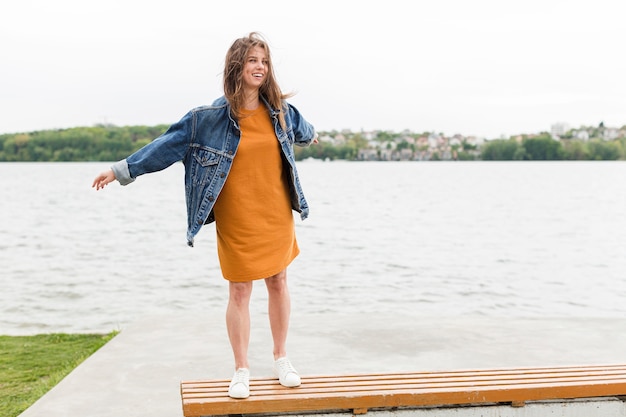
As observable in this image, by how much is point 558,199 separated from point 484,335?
158 ft

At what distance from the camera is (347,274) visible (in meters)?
17.5

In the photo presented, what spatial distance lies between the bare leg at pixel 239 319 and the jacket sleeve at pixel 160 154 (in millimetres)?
715

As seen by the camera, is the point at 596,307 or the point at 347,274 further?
the point at 347,274

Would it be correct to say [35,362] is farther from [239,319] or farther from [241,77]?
[241,77]

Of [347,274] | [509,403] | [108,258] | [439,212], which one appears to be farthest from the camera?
[439,212]

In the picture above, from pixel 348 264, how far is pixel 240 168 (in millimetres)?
15950

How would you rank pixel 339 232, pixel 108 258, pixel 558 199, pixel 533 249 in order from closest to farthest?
pixel 108 258 < pixel 533 249 < pixel 339 232 < pixel 558 199

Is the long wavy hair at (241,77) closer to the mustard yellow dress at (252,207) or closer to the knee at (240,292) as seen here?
the mustard yellow dress at (252,207)

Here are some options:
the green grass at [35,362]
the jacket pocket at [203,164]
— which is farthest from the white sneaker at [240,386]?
the green grass at [35,362]

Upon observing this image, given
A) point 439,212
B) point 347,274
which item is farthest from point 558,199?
point 347,274

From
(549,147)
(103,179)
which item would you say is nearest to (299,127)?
(103,179)

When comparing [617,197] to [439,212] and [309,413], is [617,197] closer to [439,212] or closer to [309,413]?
[439,212]

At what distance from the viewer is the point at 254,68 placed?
3.70 m

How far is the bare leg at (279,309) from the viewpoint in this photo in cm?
395
